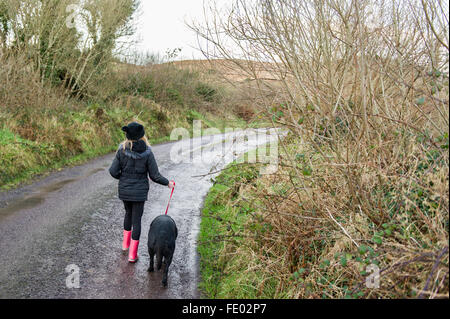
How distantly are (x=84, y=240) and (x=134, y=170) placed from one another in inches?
64.3

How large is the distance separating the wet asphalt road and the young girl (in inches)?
21.8

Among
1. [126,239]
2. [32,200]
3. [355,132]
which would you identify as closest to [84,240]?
[126,239]

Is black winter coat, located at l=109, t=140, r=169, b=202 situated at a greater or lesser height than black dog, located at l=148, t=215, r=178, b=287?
A: greater

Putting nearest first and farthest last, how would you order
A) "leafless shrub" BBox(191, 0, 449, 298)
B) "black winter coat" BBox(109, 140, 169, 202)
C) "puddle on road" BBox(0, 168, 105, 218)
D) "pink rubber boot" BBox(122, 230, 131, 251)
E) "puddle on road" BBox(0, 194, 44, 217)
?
"leafless shrub" BBox(191, 0, 449, 298) < "black winter coat" BBox(109, 140, 169, 202) < "pink rubber boot" BBox(122, 230, 131, 251) < "puddle on road" BBox(0, 194, 44, 217) < "puddle on road" BBox(0, 168, 105, 218)

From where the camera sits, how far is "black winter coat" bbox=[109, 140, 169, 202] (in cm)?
488

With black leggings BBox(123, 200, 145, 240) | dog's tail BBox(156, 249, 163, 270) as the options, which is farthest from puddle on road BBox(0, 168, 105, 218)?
dog's tail BBox(156, 249, 163, 270)

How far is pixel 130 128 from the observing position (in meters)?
4.78

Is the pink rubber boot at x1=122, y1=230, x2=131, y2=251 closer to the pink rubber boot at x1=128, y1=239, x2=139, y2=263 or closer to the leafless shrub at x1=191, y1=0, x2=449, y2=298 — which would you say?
the pink rubber boot at x1=128, y1=239, x2=139, y2=263

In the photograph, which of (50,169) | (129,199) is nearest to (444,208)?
(129,199)

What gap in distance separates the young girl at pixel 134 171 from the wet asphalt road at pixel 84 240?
0.55 m

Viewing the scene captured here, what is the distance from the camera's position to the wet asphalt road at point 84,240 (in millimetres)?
4215

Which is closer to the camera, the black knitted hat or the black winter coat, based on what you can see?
the black knitted hat

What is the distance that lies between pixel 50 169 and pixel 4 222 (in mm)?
4615

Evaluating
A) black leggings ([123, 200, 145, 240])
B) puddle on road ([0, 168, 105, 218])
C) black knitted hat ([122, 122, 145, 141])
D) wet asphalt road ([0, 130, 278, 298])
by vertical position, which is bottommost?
wet asphalt road ([0, 130, 278, 298])
